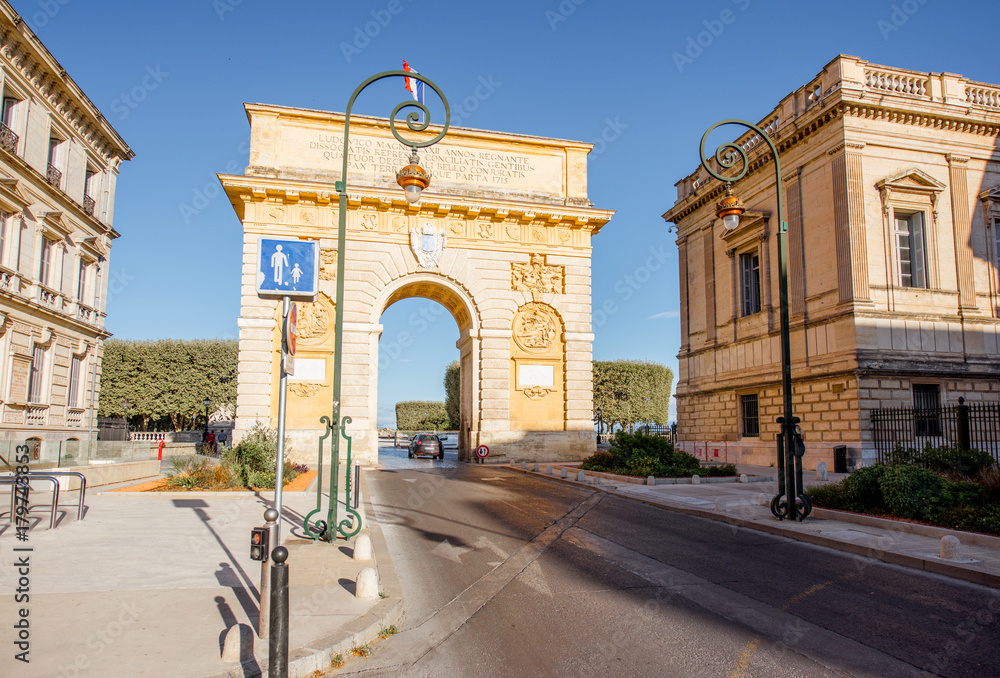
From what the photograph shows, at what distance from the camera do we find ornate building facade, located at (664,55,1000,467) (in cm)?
2219

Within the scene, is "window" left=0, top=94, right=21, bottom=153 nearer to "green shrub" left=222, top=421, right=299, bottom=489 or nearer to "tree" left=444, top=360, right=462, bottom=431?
"green shrub" left=222, top=421, right=299, bottom=489

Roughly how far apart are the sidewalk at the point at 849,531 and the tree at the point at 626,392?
41.1 m

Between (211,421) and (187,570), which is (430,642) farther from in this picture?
(211,421)

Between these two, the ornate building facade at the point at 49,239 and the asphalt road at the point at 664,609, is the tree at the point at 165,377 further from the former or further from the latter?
the asphalt road at the point at 664,609

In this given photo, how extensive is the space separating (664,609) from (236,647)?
12.6ft

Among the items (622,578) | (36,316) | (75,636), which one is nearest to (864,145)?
(622,578)

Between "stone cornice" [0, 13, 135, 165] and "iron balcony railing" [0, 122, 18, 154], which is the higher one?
"stone cornice" [0, 13, 135, 165]

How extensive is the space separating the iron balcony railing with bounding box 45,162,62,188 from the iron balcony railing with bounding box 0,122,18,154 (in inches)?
96.9

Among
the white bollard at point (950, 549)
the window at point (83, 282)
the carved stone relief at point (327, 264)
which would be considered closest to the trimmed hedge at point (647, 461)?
the white bollard at point (950, 549)

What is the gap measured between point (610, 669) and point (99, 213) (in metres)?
35.1

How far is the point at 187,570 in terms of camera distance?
23.3 feet

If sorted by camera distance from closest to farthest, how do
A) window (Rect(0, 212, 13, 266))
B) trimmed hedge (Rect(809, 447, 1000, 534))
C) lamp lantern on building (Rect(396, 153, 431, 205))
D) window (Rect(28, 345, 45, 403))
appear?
lamp lantern on building (Rect(396, 153, 431, 205)), trimmed hedge (Rect(809, 447, 1000, 534)), window (Rect(0, 212, 13, 266)), window (Rect(28, 345, 45, 403))

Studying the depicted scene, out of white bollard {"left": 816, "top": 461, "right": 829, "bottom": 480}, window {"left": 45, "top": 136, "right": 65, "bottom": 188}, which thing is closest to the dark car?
window {"left": 45, "top": 136, "right": 65, "bottom": 188}

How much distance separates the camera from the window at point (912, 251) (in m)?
23.5
